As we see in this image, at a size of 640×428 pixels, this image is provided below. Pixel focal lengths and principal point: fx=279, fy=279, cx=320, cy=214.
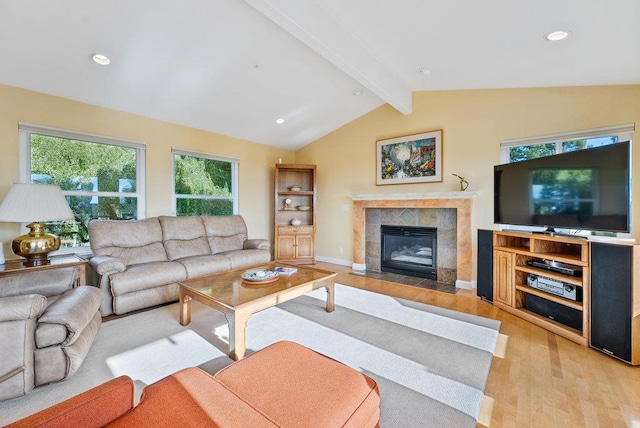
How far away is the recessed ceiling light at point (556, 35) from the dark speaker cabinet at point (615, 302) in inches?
67.2

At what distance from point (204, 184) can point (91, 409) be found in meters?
4.29

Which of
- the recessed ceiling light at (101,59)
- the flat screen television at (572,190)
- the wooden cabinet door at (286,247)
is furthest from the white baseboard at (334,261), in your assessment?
the recessed ceiling light at (101,59)

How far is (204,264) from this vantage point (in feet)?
11.2

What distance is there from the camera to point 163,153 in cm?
421

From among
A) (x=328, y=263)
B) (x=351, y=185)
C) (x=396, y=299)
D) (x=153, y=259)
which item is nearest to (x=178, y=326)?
(x=153, y=259)

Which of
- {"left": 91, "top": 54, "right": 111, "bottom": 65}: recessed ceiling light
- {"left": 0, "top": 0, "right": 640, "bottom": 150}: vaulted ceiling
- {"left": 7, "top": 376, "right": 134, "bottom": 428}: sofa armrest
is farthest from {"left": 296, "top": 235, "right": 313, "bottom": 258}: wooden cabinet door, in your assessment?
{"left": 7, "top": 376, "right": 134, "bottom": 428}: sofa armrest

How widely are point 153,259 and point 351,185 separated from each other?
3423mm

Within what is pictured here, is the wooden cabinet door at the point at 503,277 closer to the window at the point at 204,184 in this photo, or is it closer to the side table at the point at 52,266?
the window at the point at 204,184

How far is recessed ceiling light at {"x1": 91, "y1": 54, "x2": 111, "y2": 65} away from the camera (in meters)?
2.80

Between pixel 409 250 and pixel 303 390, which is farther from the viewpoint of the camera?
pixel 409 250

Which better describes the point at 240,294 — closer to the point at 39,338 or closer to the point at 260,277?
the point at 260,277

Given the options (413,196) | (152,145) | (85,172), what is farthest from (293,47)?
(85,172)

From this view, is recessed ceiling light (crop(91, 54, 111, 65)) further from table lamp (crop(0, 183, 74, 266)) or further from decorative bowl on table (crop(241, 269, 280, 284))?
decorative bowl on table (crop(241, 269, 280, 284))

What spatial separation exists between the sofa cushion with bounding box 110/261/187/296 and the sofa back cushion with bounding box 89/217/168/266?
29 cm
